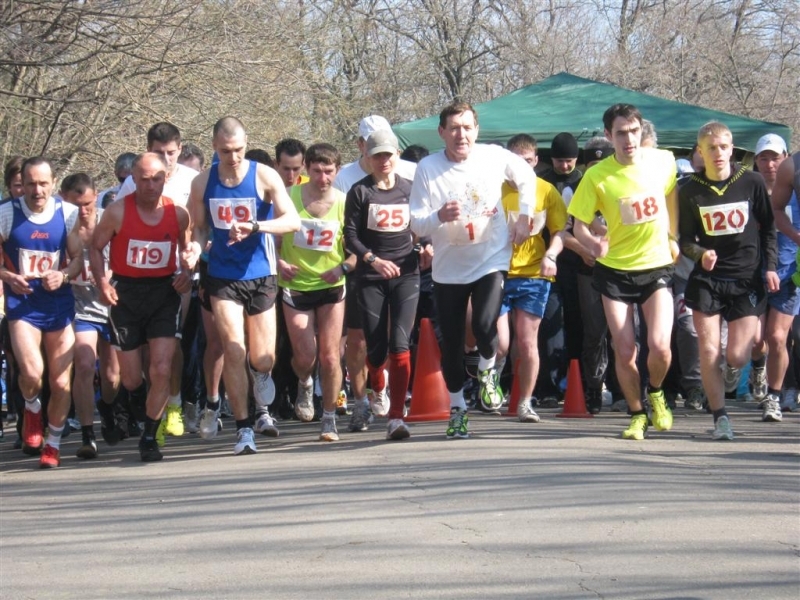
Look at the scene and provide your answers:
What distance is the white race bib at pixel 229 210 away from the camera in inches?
384

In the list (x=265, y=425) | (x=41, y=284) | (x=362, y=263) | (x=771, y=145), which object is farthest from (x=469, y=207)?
(x=771, y=145)

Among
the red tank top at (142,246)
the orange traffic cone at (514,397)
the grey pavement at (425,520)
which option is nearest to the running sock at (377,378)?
the grey pavement at (425,520)

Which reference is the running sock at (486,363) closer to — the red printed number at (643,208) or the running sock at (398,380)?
the running sock at (398,380)

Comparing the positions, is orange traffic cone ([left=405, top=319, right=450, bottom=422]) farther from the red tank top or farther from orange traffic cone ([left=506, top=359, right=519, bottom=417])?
the red tank top

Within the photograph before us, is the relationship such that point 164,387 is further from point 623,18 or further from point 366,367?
point 623,18

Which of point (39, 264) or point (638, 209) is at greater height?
point (638, 209)

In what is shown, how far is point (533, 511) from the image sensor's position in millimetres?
7020

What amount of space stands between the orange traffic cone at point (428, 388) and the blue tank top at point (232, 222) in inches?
93.8

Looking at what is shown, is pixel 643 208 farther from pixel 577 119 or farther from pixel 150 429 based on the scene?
pixel 577 119

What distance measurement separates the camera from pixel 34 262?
10.1 meters

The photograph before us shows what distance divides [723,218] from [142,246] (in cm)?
398

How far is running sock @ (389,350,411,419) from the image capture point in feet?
33.4

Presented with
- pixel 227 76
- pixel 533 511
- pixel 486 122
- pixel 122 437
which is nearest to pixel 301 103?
pixel 227 76

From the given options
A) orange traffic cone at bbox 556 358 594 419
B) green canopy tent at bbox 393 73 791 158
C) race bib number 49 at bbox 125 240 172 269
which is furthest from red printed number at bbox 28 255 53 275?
green canopy tent at bbox 393 73 791 158
